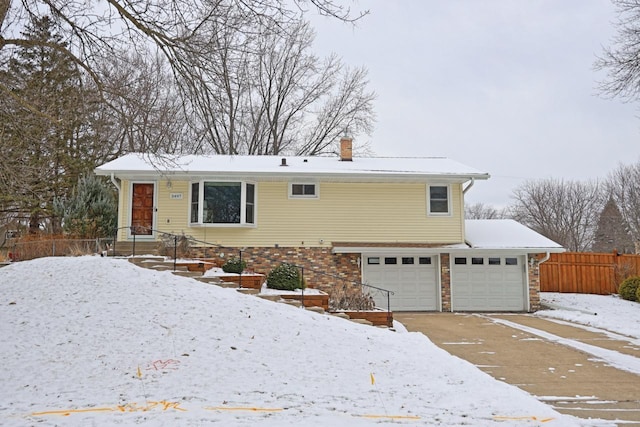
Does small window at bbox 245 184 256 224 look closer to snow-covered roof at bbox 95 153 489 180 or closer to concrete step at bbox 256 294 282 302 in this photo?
snow-covered roof at bbox 95 153 489 180

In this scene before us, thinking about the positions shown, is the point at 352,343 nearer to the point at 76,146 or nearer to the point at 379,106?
the point at 76,146

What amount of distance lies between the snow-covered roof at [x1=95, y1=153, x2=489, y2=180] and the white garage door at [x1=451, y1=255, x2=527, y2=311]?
10.1ft

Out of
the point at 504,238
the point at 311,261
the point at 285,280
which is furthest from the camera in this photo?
the point at 504,238

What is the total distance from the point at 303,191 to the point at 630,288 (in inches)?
487

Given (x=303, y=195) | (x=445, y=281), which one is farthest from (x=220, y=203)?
(x=445, y=281)

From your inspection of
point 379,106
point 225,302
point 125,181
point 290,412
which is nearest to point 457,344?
point 225,302

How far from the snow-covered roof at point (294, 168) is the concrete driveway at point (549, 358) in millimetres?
4748

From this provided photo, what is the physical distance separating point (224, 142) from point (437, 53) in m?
17.7

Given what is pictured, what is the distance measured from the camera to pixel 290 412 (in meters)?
5.50

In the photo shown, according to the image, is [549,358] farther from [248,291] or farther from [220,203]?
[220,203]

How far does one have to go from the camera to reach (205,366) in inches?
264

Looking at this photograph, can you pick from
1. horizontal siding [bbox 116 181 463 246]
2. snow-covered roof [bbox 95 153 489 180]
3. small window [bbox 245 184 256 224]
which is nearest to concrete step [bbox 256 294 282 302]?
horizontal siding [bbox 116 181 463 246]

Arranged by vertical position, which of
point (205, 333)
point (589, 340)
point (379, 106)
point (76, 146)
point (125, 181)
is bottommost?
point (589, 340)

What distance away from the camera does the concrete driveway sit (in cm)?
642
